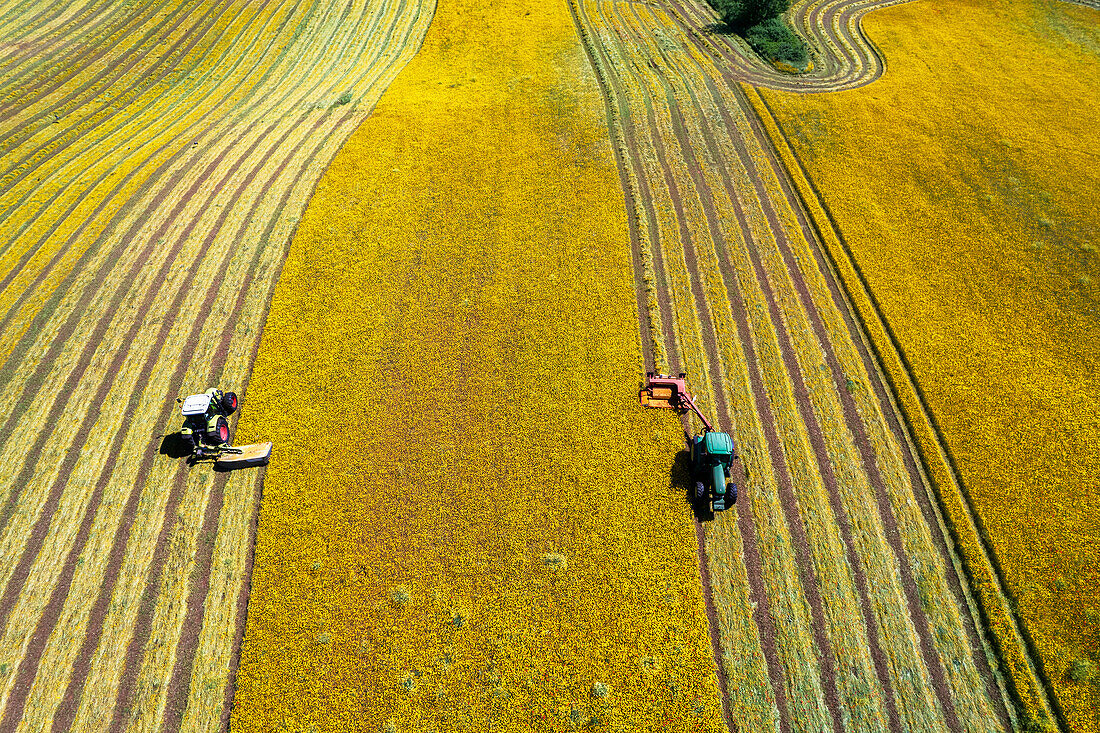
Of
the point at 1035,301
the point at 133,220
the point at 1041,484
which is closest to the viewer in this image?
the point at 1041,484

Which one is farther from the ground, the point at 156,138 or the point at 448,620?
the point at 156,138

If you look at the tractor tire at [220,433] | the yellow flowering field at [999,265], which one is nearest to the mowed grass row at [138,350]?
the tractor tire at [220,433]

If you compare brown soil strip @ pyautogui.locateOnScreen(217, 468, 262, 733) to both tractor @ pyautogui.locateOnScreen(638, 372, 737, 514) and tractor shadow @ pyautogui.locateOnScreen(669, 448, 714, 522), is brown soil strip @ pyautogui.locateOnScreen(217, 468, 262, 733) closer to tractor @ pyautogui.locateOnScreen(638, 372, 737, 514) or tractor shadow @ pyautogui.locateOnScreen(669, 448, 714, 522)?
tractor shadow @ pyautogui.locateOnScreen(669, 448, 714, 522)

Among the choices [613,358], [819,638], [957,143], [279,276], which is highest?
[957,143]

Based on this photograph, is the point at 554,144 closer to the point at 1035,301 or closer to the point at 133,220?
the point at 133,220

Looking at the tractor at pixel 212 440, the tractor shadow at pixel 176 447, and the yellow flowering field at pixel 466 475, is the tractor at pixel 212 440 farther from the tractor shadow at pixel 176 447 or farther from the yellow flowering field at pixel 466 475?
the yellow flowering field at pixel 466 475

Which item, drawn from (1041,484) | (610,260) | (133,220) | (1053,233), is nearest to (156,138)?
(133,220)

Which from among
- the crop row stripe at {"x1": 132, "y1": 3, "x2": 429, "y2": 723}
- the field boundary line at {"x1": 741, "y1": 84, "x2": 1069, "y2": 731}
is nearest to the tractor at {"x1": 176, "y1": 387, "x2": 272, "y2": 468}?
the crop row stripe at {"x1": 132, "y1": 3, "x2": 429, "y2": 723}

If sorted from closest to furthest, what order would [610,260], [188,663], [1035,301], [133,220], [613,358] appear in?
[188,663]
[613,358]
[1035,301]
[610,260]
[133,220]
